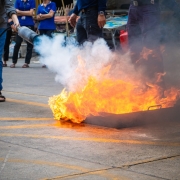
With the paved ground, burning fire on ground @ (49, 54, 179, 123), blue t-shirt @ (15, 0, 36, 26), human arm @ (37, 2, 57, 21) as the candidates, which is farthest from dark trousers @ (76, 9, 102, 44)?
blue t-shirt @ (15, 0, 36, 26)

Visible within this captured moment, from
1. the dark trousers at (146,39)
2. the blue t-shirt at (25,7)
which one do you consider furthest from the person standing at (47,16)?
the dark trousers at (146,39)

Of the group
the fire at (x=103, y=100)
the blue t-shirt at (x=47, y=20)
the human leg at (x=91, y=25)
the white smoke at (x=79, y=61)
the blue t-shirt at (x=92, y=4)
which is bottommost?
the blue t-shirt at (x=47, y=20)

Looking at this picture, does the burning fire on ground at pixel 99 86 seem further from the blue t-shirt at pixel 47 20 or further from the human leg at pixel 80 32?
the blue t-shirt at pixel 47 20

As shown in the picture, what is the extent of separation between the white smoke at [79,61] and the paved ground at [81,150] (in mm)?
531

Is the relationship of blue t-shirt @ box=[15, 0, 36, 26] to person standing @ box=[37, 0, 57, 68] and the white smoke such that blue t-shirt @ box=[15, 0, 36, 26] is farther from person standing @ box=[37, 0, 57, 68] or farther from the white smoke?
the white smoke

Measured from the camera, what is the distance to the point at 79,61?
668cm

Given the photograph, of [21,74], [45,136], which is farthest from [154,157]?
[21,74]

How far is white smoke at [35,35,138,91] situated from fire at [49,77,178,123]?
0.12 m

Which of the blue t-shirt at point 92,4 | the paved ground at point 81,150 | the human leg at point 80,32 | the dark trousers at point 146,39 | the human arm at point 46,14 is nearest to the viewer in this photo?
the paved ground at point 81,150

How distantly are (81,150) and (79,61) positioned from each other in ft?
5.64

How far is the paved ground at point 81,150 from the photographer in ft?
14.6

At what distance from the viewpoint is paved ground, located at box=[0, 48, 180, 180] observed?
14.6ft

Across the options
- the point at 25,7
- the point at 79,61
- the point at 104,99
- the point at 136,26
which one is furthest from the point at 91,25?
the point at 25,7

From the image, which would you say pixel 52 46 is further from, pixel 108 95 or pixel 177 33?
pixel 177 33
